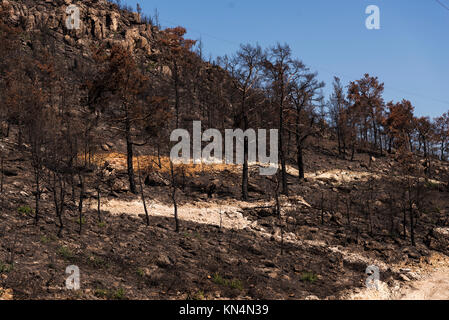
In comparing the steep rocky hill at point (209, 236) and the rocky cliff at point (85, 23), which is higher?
the rocky cliff at point (85, 23)

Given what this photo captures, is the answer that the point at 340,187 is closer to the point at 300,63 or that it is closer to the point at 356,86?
the point at 300,63

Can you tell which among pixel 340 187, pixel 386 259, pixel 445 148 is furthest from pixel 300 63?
pixel 445 148

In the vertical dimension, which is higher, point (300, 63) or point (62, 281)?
point (300, 63)

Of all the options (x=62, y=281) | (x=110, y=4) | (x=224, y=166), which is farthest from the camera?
(x=110, y=4)

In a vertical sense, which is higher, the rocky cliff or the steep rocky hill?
the rocky cliff

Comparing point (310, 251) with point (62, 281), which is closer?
point (62, 281)

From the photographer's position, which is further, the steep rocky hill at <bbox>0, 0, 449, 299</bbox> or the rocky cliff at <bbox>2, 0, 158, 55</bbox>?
the rocky cliff at <bbox>2, 0, 158, 55</bbox>

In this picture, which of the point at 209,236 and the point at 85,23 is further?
the point at 85,23

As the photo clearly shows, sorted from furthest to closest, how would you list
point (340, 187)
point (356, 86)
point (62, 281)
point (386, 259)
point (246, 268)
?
point (356, 86), point (340, 187), point (386, 259), point (246, 268), point (62, 281)

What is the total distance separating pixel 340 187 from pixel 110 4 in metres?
81.5

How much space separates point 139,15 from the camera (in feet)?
287

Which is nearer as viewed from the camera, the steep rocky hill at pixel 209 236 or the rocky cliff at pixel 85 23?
the steep rocky hill at pixel 209 236

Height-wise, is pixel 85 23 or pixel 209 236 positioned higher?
pixel 85 23

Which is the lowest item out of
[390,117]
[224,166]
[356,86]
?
[224,166]
